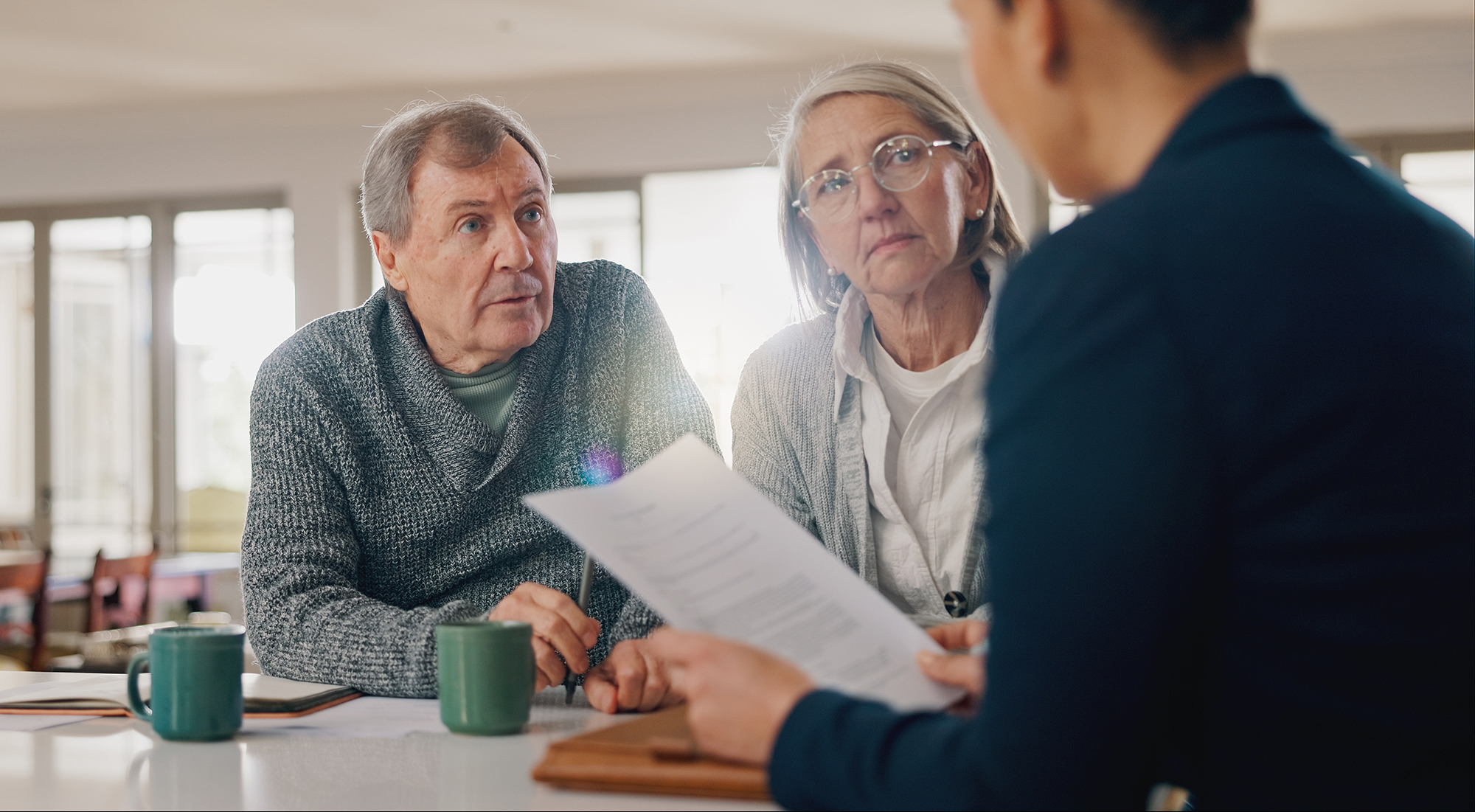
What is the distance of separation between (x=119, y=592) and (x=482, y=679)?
195 inches

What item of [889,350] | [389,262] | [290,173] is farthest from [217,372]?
[889,350]

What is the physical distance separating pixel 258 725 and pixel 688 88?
19.1ft

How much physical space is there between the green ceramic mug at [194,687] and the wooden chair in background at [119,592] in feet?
14.3

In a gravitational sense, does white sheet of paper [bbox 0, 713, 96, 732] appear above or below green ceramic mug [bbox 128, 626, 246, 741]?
below

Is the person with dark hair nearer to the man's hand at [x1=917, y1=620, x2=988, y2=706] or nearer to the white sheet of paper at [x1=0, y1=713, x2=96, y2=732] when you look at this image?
the man's hand at [x1=917, y1=620, x2=988, y2=706]

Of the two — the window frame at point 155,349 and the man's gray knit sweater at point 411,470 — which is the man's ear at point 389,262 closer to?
the man's gray knit sweater at point 411,470

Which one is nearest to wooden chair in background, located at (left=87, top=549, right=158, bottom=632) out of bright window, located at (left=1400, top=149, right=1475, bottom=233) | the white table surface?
the white table surface

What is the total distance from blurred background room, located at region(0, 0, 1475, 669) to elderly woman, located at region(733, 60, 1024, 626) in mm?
3936

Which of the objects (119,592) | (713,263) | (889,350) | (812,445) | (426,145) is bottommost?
(119,592)

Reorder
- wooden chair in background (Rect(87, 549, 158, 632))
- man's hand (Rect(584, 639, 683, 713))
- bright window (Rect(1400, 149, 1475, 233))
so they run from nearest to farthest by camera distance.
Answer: man's hand (Rect(584, 639, 683, 713)), wooden chair in background (Rect(87, 549, 158, 632)), bright window (Rect(1400, 149, 1475, 233))

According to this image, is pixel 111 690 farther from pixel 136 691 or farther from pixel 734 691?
pixel 734 691

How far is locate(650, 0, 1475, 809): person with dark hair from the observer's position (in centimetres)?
55

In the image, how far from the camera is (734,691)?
74cm

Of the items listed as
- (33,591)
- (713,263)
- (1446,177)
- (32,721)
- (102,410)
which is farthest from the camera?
(102,410)
